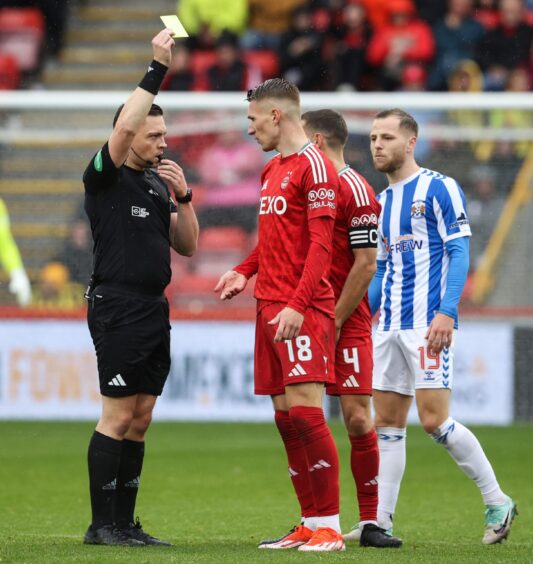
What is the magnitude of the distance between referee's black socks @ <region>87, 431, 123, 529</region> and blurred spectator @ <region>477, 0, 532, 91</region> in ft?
38.3

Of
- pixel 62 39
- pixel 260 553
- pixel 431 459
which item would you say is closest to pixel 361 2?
pixel 62 39

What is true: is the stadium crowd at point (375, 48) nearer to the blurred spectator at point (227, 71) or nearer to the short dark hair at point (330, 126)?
the blurred spectator at point (227, 71)

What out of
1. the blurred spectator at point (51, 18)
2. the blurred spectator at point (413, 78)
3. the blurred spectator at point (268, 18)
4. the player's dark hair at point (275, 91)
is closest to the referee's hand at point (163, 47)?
the player's dark hair at point (275, 91)

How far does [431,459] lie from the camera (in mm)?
11148

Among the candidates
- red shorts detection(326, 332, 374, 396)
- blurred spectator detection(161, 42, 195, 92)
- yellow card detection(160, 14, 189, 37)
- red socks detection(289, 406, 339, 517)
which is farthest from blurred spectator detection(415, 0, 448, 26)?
red socks detection(289, 406, 339, 517)

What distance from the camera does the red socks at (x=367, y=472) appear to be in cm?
660

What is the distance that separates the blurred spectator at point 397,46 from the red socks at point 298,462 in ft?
36.4

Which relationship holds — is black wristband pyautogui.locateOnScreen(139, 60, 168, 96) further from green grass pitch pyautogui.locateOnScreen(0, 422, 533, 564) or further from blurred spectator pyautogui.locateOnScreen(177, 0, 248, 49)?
blurred spectator pyautogui.locateOnScreen(177, 0, 248, 49)

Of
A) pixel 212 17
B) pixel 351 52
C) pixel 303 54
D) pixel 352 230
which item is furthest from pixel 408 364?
pixel 212 17

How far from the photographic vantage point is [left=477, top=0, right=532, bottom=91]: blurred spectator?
56.0 feet

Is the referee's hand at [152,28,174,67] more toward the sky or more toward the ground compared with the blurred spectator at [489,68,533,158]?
more toward the ground

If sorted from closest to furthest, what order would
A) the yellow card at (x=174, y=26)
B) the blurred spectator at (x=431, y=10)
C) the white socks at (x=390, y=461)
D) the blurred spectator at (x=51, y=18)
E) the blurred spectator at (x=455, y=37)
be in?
the yellow card at (x=174, y=26) < the white socks at (x=390, y=461) < the blurred spectator at (x=455, y=37) < the blurred spectator at (x=431, y=10) < the blurred spectator at (x=51, y=18)

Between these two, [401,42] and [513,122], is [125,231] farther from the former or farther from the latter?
[401,42]

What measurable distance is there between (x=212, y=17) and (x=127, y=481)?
43.3 ft
